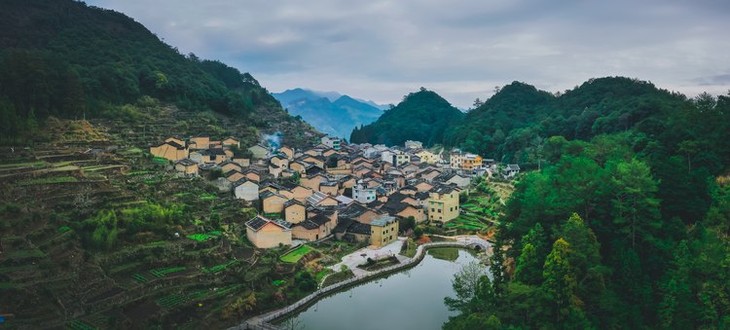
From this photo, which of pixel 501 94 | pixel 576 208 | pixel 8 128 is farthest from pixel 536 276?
pixel 501 94

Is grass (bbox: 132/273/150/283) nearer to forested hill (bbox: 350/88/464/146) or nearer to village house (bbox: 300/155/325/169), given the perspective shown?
village house (bbox: 300/155/325/169)

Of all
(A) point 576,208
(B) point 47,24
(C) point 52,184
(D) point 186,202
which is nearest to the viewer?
(A) point 576,208

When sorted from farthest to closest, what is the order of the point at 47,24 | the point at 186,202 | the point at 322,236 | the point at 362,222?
the point at 47,24, the point at 362,222, the point at 322,236, the point at 186,202

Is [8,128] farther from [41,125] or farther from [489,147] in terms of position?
[489,147]

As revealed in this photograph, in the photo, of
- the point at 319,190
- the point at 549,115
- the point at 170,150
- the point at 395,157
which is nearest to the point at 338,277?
the point at 319,190

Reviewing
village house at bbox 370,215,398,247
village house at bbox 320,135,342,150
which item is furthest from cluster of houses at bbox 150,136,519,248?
village house at bbox 320,135,342,150

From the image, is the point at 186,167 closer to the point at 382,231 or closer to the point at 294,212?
the point at 294,212

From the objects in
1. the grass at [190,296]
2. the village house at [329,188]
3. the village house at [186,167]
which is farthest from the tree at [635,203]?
the village house at [186,167]
